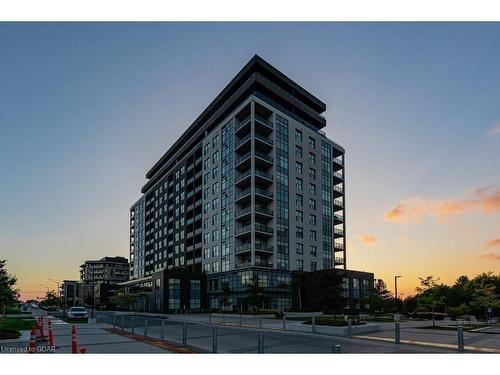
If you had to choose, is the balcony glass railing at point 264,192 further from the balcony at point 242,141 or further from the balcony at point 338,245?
the balcony at point 338,245

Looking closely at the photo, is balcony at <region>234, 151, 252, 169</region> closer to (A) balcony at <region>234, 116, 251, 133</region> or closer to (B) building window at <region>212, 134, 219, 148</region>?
(A) balcony at <region>234, 116, 251, 133</region>

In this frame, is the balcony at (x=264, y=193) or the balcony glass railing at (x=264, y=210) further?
the balcony at (x=264, y=193)

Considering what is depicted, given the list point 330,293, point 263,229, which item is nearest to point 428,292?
point 330,293

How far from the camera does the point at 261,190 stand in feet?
228

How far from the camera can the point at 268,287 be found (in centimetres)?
6838

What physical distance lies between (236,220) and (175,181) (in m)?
34.2

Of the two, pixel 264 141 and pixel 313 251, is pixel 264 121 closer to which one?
pixel 264 141

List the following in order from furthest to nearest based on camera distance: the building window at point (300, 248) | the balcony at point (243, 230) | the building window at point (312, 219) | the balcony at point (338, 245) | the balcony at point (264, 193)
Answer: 1. the balcony at point (338, 245)
2. the building window at point (312, 219)
3. the building window at point (300, 248)
4. the balcony at point (264, 193)
5. the balcony at point (243, 230)

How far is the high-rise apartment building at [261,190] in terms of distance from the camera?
69.9 metres

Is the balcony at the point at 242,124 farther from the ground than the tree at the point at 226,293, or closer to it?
farther from the ground

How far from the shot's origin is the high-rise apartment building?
69938 millimetres

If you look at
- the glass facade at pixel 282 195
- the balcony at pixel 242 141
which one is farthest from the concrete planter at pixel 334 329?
the balcony at pixel 242 141

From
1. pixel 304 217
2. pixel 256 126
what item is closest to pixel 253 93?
pixel 256 126

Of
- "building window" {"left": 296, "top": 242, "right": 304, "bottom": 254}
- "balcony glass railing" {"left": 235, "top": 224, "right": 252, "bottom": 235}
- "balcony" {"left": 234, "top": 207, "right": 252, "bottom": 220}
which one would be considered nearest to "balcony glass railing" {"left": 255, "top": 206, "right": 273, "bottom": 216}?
"balcony" {"left": 234, "top": 207, "right": 252, "bottom": 220}
